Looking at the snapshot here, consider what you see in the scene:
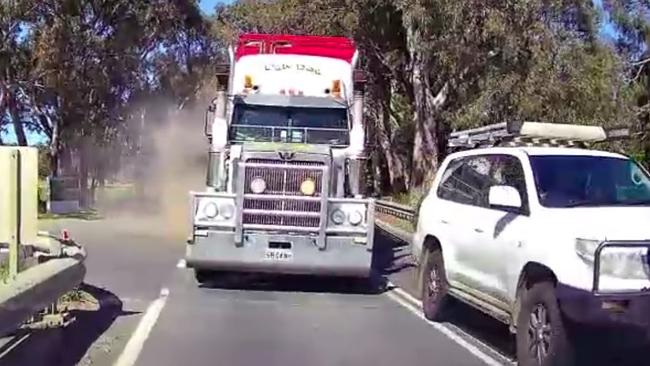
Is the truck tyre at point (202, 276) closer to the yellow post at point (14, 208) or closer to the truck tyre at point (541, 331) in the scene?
the yellow post at point (14, 208)

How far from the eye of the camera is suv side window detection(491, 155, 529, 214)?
9.55 metres

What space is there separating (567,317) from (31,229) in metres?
5.15

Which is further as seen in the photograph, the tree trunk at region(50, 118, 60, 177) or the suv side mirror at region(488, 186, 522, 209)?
the tree trunk at region(50, 118, 60, 177)

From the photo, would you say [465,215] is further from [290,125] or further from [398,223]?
[398,223]

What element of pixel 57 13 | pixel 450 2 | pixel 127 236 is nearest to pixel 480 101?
pixel 450 2

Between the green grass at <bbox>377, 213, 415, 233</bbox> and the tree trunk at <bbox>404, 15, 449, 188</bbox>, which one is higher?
the tree trunk at <bbox>404, 15, 449, 188</bbox>

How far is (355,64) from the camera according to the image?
16.8 meters

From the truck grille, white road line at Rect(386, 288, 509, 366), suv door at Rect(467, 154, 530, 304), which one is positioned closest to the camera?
suv door at Rect(467, 154, 530, 304)

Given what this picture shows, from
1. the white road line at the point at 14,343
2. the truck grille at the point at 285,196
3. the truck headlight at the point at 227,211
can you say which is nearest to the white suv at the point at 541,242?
the truck grille at the point at 285,196

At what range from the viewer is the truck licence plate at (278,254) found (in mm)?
13953

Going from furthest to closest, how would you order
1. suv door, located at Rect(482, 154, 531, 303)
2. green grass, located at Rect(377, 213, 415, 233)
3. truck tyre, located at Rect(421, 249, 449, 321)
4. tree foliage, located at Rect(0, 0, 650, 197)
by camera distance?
tree foliage, located at Rect(0, 0, 650, 197)
green grass, located at Rect(377, 213, 415, 233)
truck tyre, located at Rect(421, 249, 449, 321)
suv door, located at Rect(482, 154, 531, 303)

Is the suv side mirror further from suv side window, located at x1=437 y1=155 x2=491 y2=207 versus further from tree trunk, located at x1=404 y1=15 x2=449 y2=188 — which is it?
tree trunk, located at x1=404 y1=15 x2=449 y2=188

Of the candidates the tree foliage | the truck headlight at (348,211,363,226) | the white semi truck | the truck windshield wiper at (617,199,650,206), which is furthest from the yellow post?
the tree foliage

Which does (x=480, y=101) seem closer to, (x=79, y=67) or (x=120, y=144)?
(x=79, y=67)
